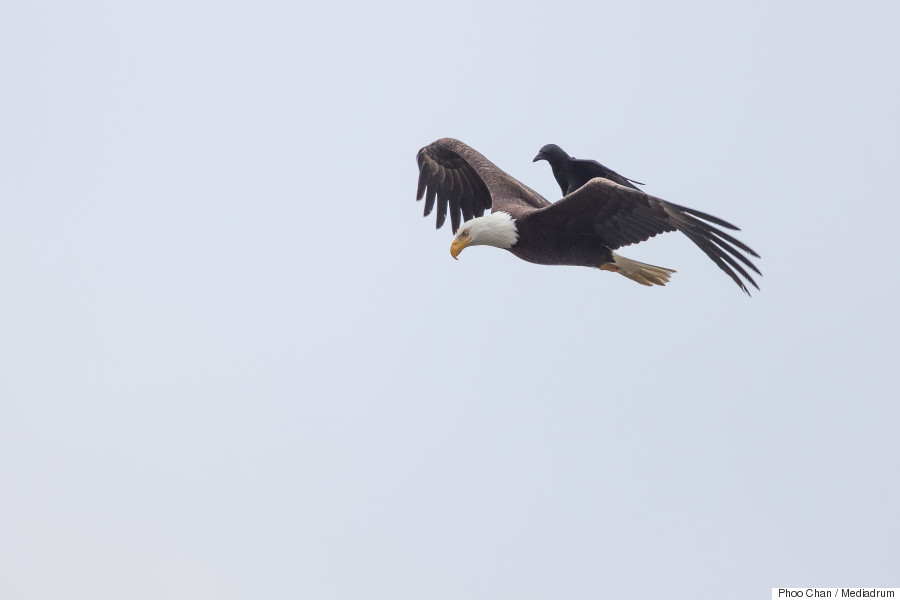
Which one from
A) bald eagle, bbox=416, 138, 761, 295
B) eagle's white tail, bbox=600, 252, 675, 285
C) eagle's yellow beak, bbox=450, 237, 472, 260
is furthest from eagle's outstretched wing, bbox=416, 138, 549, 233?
eagle's white tail, bbox=600, 252, 675, 285

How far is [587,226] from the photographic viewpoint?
11148 millimetres

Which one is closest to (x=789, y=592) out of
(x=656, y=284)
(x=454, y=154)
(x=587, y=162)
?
(x=656, y=284)

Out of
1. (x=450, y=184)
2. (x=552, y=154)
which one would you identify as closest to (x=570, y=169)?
(x=552, y=154)

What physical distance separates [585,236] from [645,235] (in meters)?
0.58

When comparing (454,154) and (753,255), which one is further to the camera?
(454,154)

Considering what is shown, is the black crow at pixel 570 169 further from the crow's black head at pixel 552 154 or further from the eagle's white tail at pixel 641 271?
the eagle's white tail at pixel 641 271

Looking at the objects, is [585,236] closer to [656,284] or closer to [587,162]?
[656,284]

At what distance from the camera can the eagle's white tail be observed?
11844mm

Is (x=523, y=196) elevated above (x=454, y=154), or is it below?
below

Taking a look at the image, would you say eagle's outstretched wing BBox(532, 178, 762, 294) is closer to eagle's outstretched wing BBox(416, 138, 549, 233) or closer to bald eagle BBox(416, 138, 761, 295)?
bald eagle BBox(416, 138, 761, 295)

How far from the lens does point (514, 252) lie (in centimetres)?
1165

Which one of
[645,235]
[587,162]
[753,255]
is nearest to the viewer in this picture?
[753,255]

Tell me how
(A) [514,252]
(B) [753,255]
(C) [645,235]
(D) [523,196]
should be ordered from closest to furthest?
(B) [753,255], (C) [645,235], (A) [514,252], (D) [523,196]

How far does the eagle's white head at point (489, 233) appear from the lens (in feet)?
37.7
